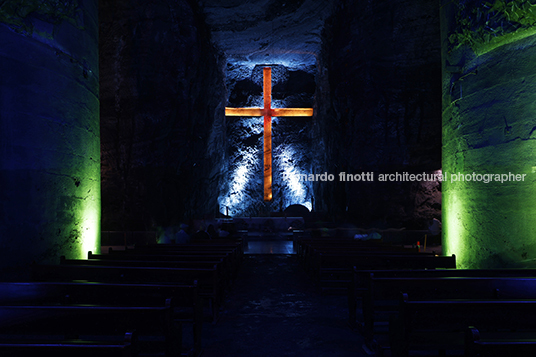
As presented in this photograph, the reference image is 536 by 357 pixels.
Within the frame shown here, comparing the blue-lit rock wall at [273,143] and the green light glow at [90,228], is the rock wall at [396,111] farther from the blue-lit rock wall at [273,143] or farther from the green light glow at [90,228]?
the green light glow at [90,228]

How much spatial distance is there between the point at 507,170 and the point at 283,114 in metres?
12.0

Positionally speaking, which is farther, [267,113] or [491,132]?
[267,113]

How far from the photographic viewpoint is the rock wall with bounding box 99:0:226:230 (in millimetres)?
9781

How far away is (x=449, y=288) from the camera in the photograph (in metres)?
2.68

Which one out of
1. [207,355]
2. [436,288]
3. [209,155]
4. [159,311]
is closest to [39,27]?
[159,311]

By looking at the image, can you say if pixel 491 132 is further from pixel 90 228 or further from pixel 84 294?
pixel 90 228

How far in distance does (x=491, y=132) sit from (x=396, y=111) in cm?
673

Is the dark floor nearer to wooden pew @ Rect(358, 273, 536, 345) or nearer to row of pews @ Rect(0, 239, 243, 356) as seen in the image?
row of pews @ Rect(0, 239, 243, 356)

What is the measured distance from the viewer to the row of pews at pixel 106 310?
156cm

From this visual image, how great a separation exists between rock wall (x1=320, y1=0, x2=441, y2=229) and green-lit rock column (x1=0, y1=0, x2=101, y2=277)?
8028 millimetres

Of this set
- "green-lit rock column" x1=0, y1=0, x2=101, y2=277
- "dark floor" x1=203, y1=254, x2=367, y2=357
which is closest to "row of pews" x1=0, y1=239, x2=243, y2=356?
"dark floor" x1=203, y1=254, x2=367, y2=357

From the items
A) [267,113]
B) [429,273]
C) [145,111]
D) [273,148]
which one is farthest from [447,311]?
[273,148]

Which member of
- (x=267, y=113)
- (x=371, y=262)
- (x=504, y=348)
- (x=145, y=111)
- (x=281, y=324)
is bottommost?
(x=281, y=324)

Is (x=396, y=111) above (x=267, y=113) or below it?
below
